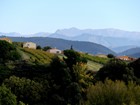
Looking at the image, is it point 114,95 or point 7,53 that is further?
point 7,53

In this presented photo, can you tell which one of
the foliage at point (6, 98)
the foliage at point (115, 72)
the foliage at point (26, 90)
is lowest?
the foliage at point (26, 90)

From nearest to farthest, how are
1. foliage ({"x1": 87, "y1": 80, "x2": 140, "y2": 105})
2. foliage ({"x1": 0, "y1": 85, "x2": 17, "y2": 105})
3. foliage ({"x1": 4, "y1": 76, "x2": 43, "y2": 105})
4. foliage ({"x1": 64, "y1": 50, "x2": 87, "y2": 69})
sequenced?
foliage ({"x1": 87, "y1": 80, "x2": 140, "y2": 105}), foliage ({"x1": 0, "y1": 85, "x2": 17, "y2": 105}), foliage ({"x1": 4, "y1": 76, "x2": 43, "y2": 105}), foliage ({"x1": 64, "y1": 50, "x2": 87, "y2": 69})

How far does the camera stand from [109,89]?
136ft

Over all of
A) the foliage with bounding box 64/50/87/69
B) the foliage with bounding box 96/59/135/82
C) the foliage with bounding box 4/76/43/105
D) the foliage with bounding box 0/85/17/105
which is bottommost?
the foliage with bounding box 4/76/43/105

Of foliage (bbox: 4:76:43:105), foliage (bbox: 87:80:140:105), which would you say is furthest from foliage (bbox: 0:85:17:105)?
foliage (bbox: 4:76:43:105)

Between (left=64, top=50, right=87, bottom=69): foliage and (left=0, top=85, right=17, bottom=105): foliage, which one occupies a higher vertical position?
(left=64, top=50, right=87, bottom=69): foliage

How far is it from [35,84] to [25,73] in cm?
1042

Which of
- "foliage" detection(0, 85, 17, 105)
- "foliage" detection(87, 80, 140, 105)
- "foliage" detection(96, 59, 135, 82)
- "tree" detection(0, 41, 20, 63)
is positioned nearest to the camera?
"foliage" detection(87, 80, 140, 105)

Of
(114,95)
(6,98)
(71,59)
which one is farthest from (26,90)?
(114,95)

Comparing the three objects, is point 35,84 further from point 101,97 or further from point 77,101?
point 101,97

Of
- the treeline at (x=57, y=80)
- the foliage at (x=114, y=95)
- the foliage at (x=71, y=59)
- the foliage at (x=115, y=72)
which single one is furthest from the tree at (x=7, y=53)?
the foliage at (x=114, y=95)

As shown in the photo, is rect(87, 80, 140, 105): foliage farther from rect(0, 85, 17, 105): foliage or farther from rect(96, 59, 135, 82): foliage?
rect(96, 59, 135, 82): foliage

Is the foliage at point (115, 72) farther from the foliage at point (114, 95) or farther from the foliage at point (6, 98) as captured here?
the foliage at point (6, 98)

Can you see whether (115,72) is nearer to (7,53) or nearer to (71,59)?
(71,59)
